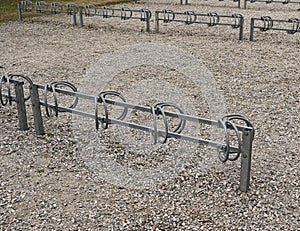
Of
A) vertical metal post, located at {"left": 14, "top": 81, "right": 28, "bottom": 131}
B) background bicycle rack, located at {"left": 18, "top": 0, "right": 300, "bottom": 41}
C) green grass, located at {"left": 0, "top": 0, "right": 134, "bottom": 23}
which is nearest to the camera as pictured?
vertical metal post, located at {"left": 14, "top": 81, "right": 28, "bottom": 131}

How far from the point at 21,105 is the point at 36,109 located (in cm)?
24

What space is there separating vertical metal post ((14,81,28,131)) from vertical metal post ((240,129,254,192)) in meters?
2.64

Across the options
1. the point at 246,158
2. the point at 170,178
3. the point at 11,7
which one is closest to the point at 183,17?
the point at 11,7

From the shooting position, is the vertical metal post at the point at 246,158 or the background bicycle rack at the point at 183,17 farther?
the background bicycle rack at the point at 183,17

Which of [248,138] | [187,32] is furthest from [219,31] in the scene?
[248,138]

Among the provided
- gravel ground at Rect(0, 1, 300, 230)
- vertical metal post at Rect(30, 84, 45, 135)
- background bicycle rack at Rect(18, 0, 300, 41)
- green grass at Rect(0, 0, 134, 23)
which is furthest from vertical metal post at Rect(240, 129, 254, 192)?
green grass at Rect(0, 0, 134, 23)

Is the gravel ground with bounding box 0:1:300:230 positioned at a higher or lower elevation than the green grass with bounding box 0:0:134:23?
lower

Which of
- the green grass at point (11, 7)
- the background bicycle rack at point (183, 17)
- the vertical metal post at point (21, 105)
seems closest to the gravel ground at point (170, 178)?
the vertical metal post at point (21, 105)

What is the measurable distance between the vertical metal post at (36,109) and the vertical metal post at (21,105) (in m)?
0.18

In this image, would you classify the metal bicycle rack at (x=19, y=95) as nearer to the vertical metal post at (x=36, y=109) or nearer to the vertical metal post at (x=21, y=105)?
the vertical metal post at (x=21, y=105)

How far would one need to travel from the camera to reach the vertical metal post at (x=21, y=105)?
470 centimetres

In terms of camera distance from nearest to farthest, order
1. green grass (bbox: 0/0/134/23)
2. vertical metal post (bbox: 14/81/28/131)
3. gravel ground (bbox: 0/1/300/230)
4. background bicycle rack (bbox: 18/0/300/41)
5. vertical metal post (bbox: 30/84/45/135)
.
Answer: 1. gravel ground (bbox: 0/1/300/230)
2. vertical metal post (bbox: 30/84/45/135)
3. vertical metal post (bbox: 14/81/28/131)
4. background bicycle rack (bbox: 18/0/300/41)
5. green grass (bbox: 0/0/134/23)

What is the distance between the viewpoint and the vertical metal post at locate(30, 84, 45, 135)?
4.60 meters

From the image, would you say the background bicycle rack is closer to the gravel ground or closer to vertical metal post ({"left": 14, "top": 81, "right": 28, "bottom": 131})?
the gravel ground
